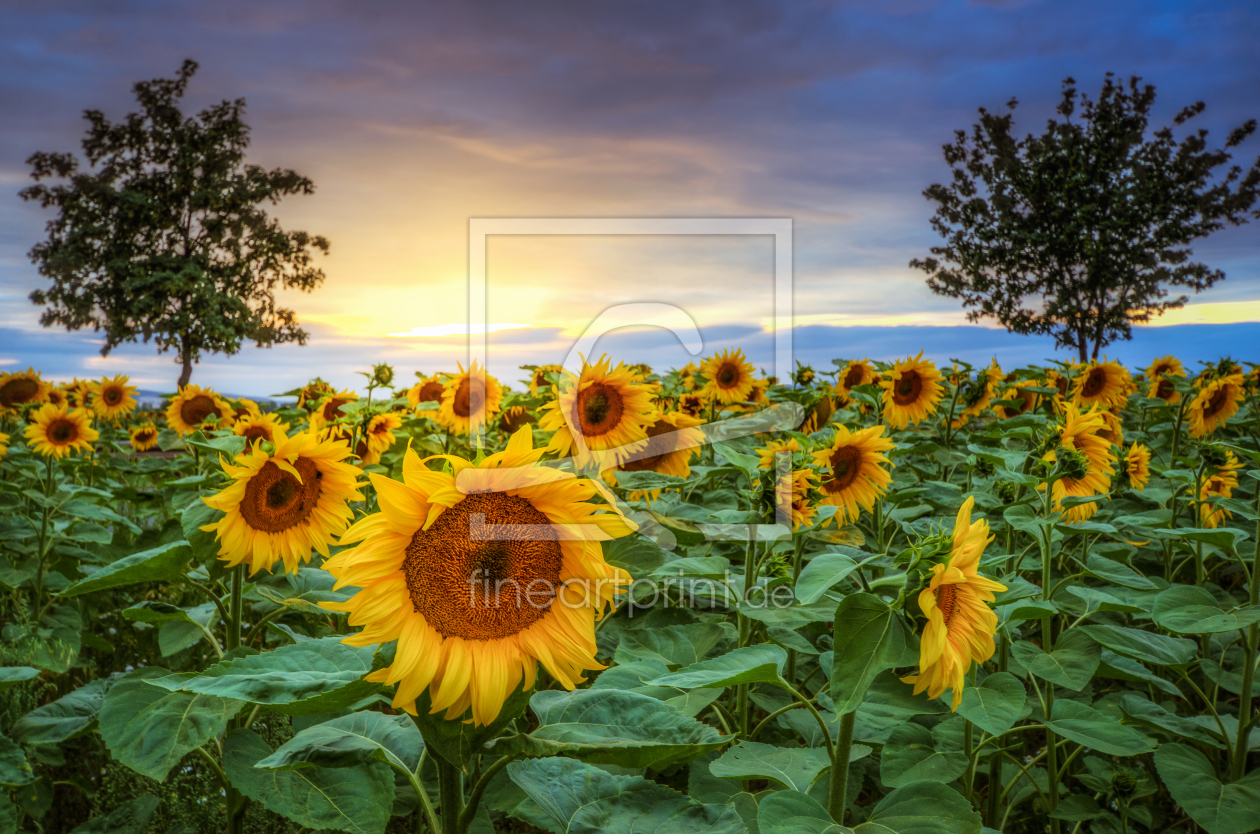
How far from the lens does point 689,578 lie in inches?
88.0

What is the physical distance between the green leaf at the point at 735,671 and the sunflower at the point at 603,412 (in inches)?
48.2

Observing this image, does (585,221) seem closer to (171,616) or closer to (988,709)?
(171,616)

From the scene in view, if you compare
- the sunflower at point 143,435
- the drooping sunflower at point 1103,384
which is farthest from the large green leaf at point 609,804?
the sunflower at point 143,435

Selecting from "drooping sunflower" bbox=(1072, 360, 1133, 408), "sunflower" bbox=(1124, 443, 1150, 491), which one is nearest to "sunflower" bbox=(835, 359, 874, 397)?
"drooping sunflower" bbox=(1072, 360, 1133, 408)

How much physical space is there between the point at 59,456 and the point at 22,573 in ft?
7.77

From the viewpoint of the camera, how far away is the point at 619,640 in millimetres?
2111

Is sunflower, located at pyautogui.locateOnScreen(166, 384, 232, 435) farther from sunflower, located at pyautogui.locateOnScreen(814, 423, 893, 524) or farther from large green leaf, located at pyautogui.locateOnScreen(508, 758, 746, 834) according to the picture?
large green leaf, located at pyautogui.locateOnScreen(508, 758, 746, 834)

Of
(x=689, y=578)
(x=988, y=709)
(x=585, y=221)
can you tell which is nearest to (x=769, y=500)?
(x=689, y=578)

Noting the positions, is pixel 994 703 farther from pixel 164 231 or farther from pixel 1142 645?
pixel 164 231

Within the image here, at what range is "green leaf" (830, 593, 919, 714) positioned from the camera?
52.9 inches

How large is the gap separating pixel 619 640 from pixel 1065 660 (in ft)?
3.94

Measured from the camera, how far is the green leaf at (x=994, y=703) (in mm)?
1733

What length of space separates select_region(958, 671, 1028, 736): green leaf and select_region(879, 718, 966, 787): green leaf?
0.46 ft

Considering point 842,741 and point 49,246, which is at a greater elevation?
point 49,246
